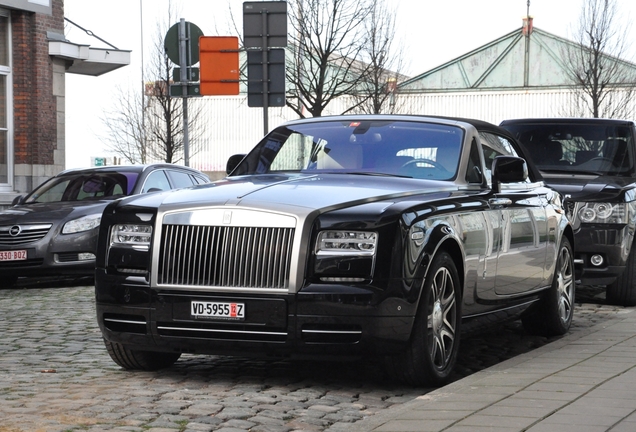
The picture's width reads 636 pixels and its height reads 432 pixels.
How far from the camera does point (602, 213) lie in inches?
456

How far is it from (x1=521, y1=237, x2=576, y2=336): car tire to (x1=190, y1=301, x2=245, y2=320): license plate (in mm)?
3198

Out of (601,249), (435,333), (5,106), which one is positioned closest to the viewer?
(435,333)

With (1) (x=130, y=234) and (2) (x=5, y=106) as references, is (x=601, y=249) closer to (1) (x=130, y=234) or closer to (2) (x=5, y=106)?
(1) (x=130, y=234)

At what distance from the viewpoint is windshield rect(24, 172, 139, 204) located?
15.5 metres

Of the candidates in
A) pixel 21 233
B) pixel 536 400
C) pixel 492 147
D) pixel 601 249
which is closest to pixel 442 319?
pixel 536 400

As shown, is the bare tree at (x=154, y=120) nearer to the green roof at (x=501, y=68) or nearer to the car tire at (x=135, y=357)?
the green roof at (x=501, y=68)

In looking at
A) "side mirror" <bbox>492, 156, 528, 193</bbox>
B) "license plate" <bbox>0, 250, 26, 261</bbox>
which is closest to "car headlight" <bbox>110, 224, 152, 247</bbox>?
"side mirror" <bbox>492, 156, 528, 193</bbox>

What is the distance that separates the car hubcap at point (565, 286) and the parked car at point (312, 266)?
1703 millimetres

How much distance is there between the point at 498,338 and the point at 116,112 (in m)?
48.2

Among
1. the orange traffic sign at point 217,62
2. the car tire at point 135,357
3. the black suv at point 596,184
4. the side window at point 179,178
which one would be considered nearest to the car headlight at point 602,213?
the black suv at point 596,184

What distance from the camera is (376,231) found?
6.40 meters

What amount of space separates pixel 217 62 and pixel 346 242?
13257 millimetres

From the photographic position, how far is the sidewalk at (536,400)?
5148 mm

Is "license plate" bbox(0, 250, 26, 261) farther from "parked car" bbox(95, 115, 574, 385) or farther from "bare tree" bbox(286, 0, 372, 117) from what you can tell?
"bare tree" bbox(286, 0, 372, 117)
